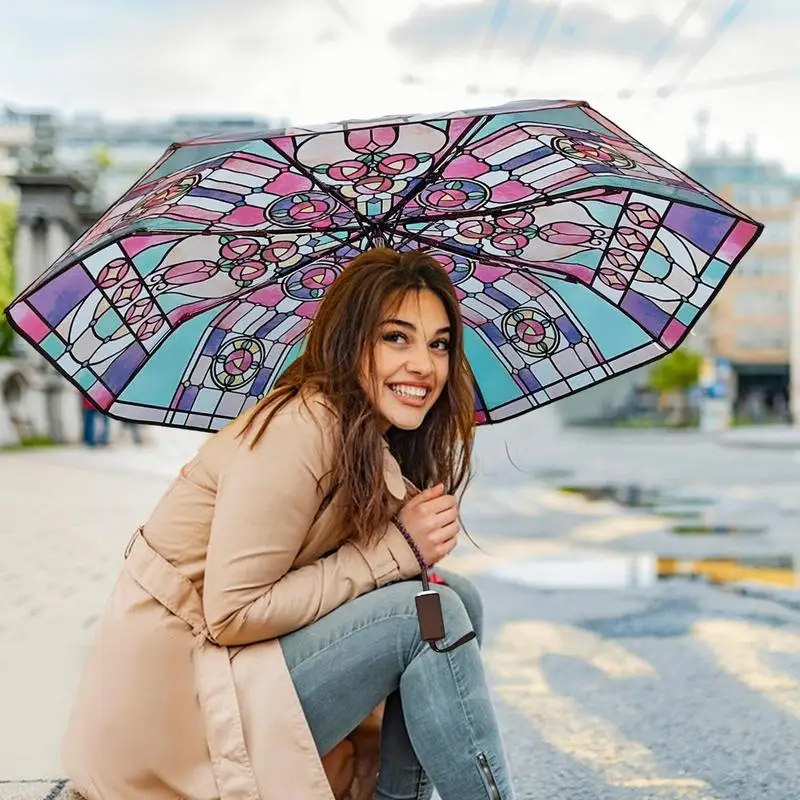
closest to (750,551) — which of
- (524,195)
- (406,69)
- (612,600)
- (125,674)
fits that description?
(612,600)

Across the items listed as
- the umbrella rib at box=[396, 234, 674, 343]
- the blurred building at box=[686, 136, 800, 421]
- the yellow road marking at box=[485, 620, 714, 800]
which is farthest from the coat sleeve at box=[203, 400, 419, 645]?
the blurred building at box=[686, 136, 800, 421]

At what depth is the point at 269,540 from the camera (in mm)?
1949

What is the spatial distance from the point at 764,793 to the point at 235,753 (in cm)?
155

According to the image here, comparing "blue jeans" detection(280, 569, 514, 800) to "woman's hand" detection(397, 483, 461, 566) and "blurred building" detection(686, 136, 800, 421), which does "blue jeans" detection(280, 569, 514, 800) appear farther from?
"blurred building" detection(686, 136, 800, 421)

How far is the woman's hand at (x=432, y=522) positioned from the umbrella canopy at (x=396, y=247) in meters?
0.64

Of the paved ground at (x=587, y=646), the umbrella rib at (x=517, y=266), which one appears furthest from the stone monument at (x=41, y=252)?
the umbrella rib at (x=517, y=266)

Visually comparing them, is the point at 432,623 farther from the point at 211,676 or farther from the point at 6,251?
the point at 6,251

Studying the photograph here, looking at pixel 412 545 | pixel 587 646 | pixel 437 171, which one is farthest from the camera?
pixel 587 646

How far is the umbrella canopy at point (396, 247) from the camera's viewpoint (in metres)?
2.09

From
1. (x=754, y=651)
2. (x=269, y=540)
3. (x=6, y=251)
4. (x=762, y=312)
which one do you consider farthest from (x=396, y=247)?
(x=762, y=312)

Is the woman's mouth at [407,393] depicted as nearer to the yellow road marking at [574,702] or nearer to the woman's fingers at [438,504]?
the woman's fingers at [438,504]

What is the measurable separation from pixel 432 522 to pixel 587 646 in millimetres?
2534

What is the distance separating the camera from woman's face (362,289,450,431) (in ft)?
7.19

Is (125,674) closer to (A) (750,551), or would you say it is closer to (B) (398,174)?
(B) (398,174)
